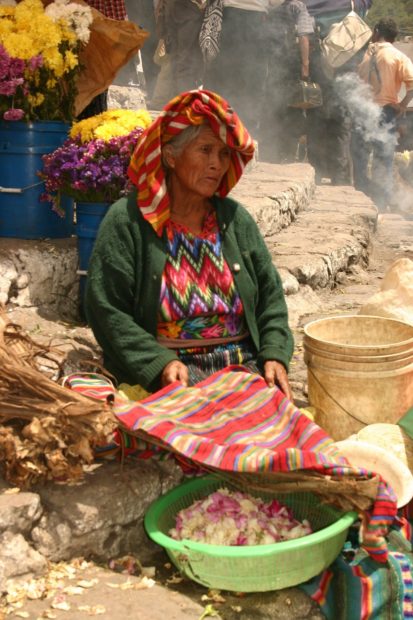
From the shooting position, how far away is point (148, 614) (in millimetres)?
2451

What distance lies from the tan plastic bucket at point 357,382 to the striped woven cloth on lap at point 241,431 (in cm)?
58

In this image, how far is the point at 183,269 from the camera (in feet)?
11.1

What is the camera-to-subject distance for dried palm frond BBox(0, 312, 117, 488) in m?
2.54

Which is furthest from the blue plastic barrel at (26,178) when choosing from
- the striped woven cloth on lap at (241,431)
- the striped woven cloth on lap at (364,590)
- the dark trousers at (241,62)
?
the dark trousers at (241,62)

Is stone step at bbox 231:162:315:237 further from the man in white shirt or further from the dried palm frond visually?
the dried palm frond

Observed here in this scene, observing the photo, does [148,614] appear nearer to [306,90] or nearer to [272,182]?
[272,182]

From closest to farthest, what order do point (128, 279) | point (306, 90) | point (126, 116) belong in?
point (128, 279) < point (126, 116) < point (306, 90)

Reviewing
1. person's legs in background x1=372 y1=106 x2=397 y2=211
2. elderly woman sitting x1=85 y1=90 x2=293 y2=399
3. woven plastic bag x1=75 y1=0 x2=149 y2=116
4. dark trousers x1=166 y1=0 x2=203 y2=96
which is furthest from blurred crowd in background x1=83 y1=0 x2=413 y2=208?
elderly woman sitting x1=85 y1=90 x2=293 y2=399

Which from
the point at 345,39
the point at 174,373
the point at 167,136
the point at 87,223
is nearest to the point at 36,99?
the point at 87,223

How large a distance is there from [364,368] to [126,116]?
194 centimetres

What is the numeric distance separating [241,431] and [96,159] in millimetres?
1985

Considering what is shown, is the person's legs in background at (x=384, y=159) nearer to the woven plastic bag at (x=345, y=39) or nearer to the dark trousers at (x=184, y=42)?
the woven plastic bag at (x=345, y=39)

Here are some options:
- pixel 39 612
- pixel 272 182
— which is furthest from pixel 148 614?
pixel 272 182

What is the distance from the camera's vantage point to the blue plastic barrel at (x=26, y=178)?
4469 mm
